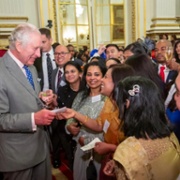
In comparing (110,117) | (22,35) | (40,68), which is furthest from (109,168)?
(40,68)

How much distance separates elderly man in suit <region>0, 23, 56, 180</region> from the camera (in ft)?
5.03

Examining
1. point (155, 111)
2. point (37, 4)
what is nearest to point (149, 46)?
point (37, 4)

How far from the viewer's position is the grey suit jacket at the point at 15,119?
1.53 metres

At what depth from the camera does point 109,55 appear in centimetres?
383

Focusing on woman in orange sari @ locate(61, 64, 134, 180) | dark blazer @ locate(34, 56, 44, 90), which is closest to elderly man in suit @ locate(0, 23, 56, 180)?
woman in orange sari @ locate(61, 64, 134, 180)

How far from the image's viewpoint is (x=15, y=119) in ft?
4.99

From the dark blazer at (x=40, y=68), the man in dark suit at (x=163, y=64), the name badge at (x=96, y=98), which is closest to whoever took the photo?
the name badge at (x=96, y=98)

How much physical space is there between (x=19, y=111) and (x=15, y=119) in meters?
0.09

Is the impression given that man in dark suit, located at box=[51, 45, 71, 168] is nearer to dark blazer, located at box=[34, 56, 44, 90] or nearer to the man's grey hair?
dark blazer, located at box=[34, 56, 44, 90]

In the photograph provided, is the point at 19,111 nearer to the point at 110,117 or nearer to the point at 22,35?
the point at 22,35

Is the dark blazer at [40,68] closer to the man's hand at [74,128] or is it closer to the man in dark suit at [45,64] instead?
the man in dark suit at [45,64]

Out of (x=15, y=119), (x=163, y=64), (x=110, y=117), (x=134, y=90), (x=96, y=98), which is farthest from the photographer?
(x=163, y=64)

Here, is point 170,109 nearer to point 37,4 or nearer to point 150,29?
point 37,4

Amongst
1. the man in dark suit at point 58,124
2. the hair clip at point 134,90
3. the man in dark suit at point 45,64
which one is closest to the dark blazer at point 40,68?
the man in dark suit at point 45,64
